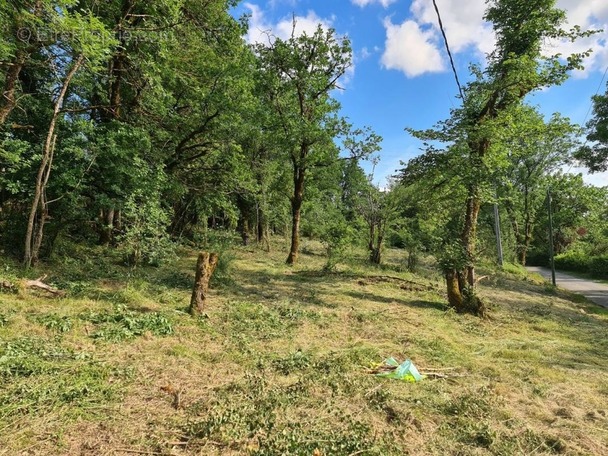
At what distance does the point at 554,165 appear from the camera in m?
29.2

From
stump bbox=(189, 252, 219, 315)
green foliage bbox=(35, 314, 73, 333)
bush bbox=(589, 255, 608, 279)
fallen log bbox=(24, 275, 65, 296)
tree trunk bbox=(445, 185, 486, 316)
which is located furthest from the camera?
bush bbox=(589, 255, 608, 279)

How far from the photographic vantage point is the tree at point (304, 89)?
1275cm

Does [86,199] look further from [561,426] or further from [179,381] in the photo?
[561,426]

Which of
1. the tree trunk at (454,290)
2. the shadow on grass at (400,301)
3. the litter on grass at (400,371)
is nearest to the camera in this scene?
the litter on grass at (400,371)

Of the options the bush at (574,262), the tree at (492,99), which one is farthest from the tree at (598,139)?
the bush at (574,262)

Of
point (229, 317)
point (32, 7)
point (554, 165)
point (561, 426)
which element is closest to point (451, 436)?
point (561, 426)

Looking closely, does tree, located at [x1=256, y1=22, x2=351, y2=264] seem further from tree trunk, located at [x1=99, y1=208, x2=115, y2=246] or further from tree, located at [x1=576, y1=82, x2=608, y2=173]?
tree, located at [x1=576, y1=82, x2=608, y2=173]

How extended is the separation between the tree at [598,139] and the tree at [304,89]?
11.4 meters

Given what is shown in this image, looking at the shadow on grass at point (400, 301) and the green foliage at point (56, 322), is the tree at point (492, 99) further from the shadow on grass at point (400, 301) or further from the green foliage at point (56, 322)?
the green foliage at point (56, 322)

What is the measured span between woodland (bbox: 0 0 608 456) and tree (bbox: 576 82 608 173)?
0.12 metres

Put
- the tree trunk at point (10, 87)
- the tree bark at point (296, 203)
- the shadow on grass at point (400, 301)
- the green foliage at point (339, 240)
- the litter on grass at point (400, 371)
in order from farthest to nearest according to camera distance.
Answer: the green foliage at point (339, 240) < the tree bark at point (296, 203) < the shadow on grass at point (400, 301) < the tree trunk at point (10, 87) < the litter on grass at point (400, 371)

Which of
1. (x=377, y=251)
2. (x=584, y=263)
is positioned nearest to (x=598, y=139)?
(x=377, y=251)

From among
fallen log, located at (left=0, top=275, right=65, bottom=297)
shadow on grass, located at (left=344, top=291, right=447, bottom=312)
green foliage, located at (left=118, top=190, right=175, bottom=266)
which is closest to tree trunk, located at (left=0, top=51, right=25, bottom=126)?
green foliage, located at (left=118, top=190, right=175, bottom=266)

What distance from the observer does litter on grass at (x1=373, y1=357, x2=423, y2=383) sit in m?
4.39
